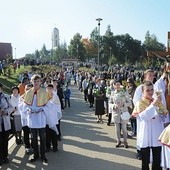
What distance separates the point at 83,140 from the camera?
438 inches

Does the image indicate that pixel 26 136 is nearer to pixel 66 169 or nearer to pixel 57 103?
pixel 57 103

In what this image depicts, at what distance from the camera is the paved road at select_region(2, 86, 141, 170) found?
8.29 m

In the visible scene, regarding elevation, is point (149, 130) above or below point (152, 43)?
below

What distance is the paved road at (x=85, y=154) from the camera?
8.29m

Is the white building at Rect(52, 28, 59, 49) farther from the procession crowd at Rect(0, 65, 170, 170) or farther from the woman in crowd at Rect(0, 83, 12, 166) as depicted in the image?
the woman in crowd at Rect(0, 83, 12, 166)

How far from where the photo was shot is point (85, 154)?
9398 millimetres

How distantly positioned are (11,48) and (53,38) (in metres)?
55.8

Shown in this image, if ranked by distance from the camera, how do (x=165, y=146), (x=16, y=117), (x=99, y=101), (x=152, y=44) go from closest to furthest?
(x=165, y=146) → (x=16, y=117) → (x=99, y=101) → (x=152, y=44)

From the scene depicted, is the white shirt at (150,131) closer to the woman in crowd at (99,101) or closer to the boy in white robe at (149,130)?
the boy in white robe at (149,130)

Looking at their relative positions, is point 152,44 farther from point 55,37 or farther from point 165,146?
point 165,146

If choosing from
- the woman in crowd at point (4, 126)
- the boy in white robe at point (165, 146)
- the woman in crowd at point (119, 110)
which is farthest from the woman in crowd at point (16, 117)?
the boy in white robe at point (165, 146)

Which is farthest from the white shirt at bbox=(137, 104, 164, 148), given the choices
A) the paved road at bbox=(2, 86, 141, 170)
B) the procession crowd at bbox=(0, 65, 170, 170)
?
the paved road at bbox=(2, 86, 141, 170)

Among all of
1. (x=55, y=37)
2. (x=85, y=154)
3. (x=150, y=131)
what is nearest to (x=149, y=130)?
(x=150, y=131)

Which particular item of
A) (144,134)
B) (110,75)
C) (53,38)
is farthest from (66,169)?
(53,38)
